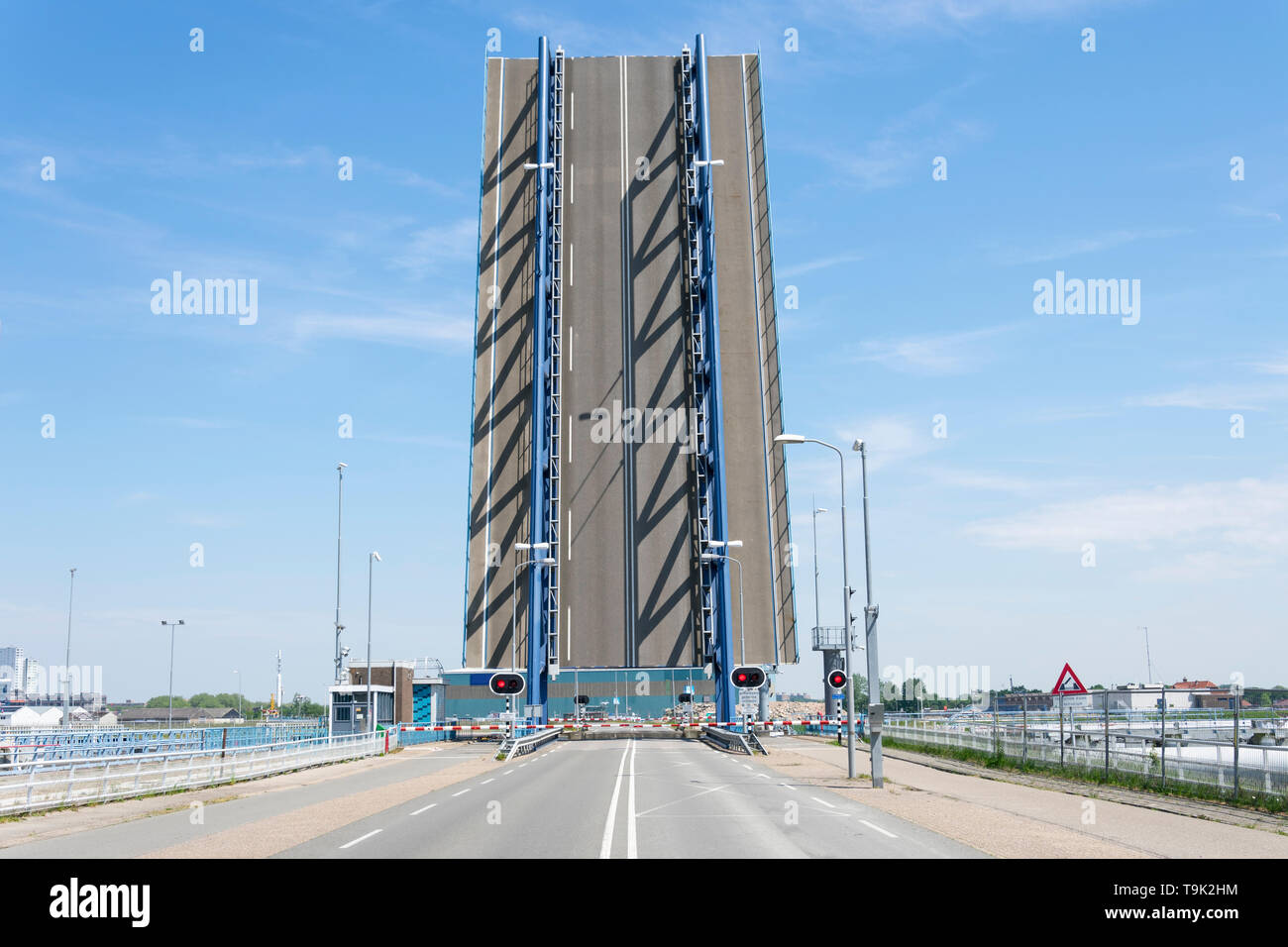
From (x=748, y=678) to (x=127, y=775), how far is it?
26.8 metres

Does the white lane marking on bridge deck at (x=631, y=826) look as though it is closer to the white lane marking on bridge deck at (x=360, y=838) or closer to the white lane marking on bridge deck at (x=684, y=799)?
the white lane marking on bridge deck at (x=684, y=799)

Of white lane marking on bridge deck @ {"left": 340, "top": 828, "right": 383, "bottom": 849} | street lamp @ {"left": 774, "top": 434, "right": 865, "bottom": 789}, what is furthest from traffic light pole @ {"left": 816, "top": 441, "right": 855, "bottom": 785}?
white lane marking on bridge deck @ {"left": 340, "top": 828, "right": 383, "bottom": 849}

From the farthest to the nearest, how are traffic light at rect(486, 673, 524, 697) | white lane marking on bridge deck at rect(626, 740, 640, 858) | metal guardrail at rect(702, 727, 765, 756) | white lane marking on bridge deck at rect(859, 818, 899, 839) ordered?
traffic light at rect(486, 673, 524, 697) → metal guardrail at rect(702, 727, 765, 756) → white lane marking on bridge deck at rect(859, 818, 899, 839) → white lane marking on bridge deck at rect(626, 740, 640, 858)

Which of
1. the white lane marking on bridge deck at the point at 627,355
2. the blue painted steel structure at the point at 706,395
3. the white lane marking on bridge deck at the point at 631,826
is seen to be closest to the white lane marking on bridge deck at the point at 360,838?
the white lane marking on bridge deck at the point at 631,826

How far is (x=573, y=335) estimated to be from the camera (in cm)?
4975

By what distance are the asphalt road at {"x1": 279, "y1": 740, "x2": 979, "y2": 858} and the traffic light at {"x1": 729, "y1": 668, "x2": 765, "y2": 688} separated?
18000 mm

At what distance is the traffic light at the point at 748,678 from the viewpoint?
4612 centimetres

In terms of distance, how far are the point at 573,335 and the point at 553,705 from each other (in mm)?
87906

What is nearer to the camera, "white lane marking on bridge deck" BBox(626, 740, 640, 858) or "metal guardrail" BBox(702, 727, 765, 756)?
"white lane marking on bridge deck" BBox(626, 740, 640, 858)

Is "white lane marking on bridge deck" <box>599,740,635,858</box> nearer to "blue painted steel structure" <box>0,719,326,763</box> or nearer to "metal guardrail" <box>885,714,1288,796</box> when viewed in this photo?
"metal guardrail" <box>885,714,1288,796</box>

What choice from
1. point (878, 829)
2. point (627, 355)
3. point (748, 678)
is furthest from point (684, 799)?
point (627, 355)

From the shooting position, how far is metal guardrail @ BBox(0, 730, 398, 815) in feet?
70.1

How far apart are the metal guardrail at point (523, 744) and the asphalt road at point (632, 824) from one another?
1270 centimetres
